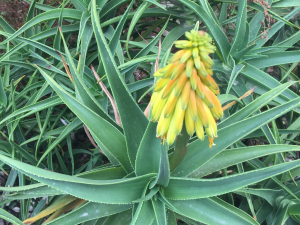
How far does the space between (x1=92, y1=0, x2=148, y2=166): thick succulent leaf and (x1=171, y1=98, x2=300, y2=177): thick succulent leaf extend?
21 centimetres

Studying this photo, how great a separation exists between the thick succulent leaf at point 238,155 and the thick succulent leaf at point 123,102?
0.31m

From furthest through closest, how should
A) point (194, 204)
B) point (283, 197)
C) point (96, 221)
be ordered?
point (283, 197)
point (96, 221)
point (194, 204)

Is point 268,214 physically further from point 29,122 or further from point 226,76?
point 29,122

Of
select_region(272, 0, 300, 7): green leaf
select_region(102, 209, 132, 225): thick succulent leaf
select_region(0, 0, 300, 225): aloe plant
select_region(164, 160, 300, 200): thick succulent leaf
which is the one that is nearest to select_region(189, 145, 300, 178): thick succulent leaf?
select_region(0, 0, 300, 225): aloe plant

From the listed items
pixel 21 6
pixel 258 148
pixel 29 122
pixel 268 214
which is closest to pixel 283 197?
pixel 268 214

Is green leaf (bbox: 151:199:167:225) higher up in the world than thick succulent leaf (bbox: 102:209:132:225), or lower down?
higher up

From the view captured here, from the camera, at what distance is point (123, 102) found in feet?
2.52

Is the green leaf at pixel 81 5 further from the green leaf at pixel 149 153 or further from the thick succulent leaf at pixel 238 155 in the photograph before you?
the thick succulent leaf at pixel 238 155

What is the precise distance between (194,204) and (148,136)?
0.33 meters

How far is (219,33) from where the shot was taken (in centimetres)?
102

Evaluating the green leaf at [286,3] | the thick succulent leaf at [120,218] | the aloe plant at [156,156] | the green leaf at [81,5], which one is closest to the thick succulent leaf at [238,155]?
the aloe plant at [156,156]

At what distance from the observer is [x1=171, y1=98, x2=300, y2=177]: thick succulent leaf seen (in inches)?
30.1

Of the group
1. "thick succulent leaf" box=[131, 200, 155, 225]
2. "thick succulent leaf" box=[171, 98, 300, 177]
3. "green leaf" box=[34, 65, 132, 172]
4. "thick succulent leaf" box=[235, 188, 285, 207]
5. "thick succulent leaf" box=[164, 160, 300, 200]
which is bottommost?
"thick succulent leaf" box=[235, 188, 285, 207]

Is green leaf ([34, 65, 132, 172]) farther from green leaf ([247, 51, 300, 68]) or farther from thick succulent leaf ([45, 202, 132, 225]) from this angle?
green leaf ([247, 51, 300, 68])
